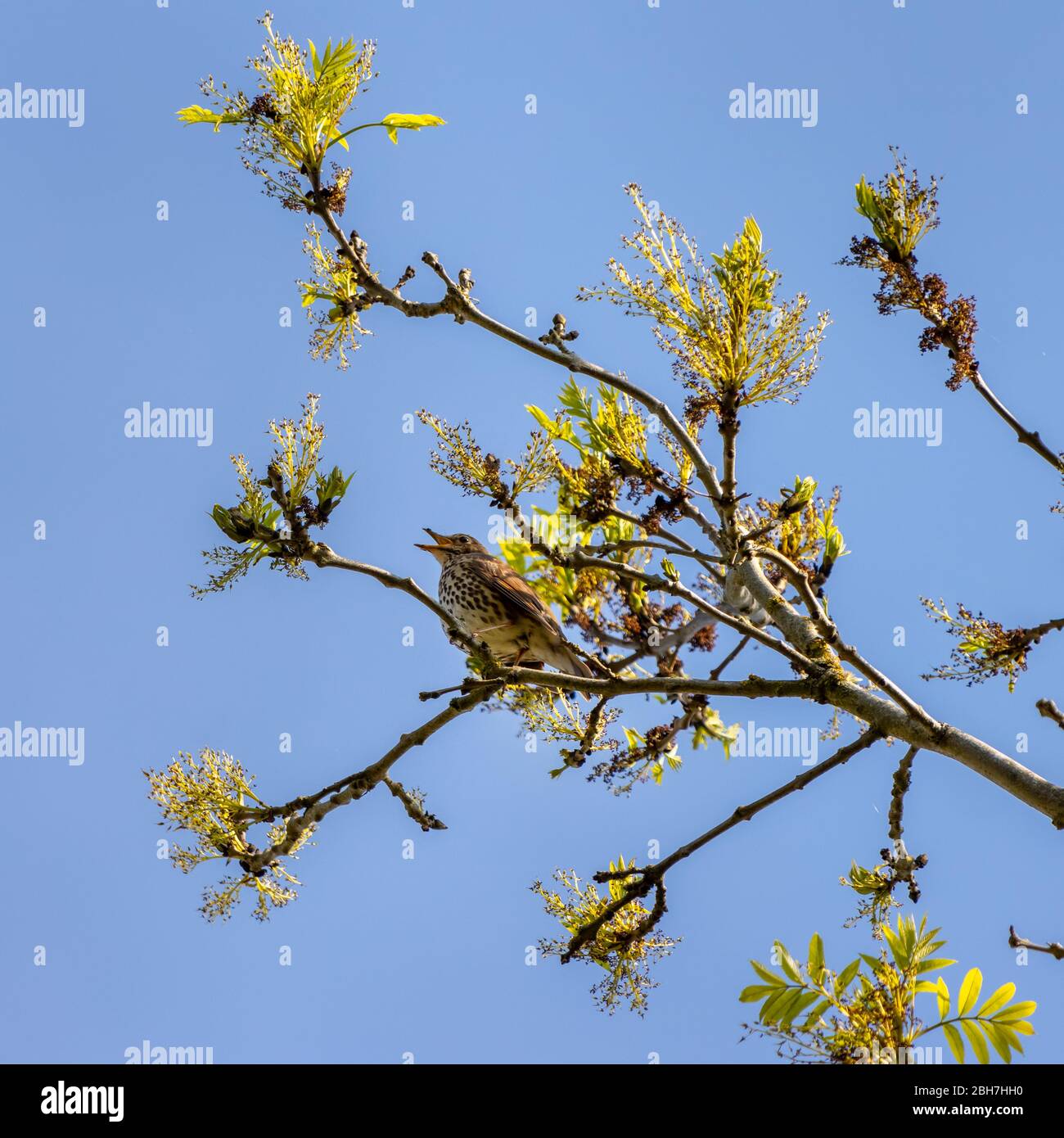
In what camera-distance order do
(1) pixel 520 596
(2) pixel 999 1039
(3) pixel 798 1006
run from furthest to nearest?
(1) pixel 520 596, (3) pixel 798 1006, (2) pixel 999 1039

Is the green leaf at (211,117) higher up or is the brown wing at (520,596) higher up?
the green leaf at (211,117)

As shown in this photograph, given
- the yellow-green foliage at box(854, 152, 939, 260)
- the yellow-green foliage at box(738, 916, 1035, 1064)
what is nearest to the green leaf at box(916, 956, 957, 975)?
the yellow-green foliage at box(738, 916, 1035, 1064)

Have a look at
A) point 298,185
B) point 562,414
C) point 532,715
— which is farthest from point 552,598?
point 298,185

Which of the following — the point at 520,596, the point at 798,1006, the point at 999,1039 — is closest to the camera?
the point at 999,1039

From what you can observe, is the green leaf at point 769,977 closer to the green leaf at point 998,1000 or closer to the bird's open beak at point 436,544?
the green leaf at point 998,1000

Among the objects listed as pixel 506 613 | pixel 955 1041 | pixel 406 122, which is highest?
pixel 406 122

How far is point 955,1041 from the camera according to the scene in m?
3.64

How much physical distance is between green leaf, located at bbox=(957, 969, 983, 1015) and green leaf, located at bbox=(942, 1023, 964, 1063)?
0.08 meters

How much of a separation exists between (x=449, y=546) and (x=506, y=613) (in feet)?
2.99

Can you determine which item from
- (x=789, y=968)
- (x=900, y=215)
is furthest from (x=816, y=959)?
(x=900, y=215)

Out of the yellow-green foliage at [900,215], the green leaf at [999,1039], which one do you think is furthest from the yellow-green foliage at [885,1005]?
the yellow-green foliage at [900,215]

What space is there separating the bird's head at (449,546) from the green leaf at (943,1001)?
4.16m

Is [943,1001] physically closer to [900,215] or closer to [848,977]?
[848,977]

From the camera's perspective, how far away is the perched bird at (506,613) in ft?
21.6
